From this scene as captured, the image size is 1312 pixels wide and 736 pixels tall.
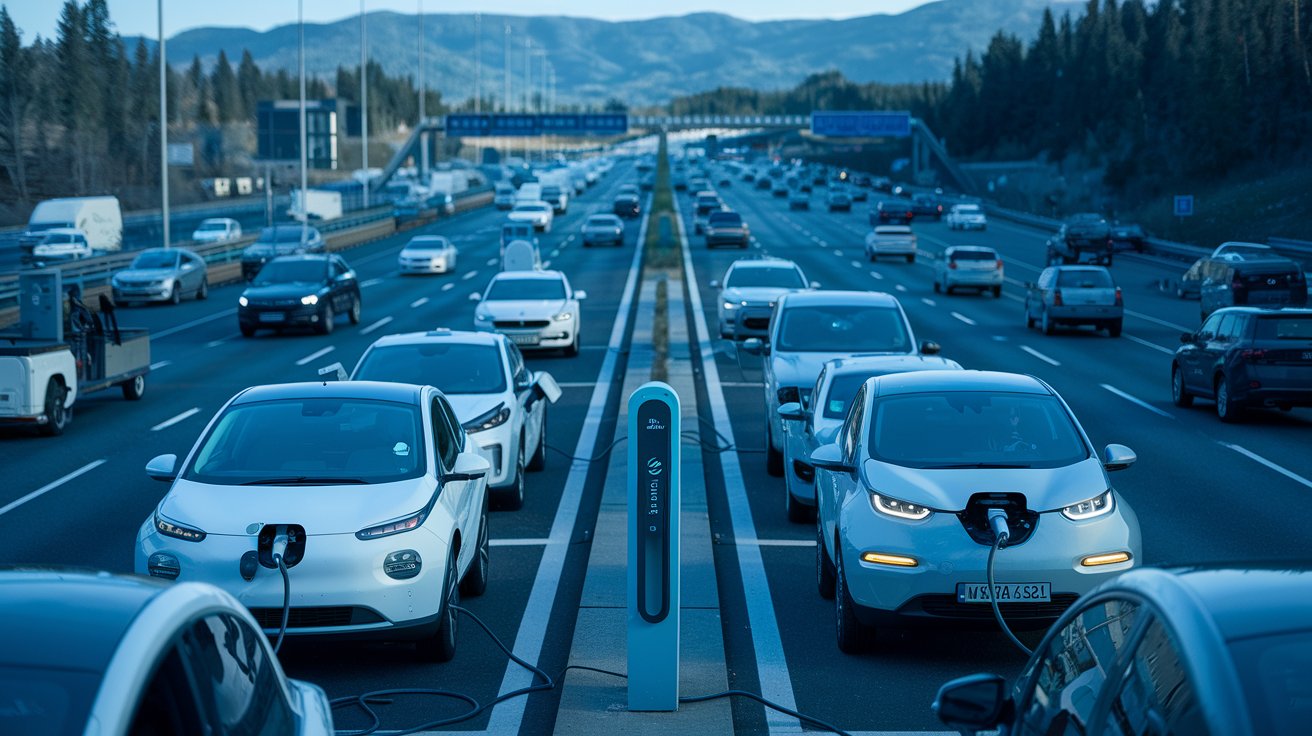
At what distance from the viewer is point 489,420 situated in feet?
45.5

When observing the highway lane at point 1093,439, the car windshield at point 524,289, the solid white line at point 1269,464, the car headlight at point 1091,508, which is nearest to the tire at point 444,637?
the highway lane at point 1093,439

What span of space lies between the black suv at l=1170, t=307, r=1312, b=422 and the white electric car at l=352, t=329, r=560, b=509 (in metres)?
9.80

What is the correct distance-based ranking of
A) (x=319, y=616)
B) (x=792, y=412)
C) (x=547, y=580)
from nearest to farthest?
1. (x=319, y=616)
2. (x=547, y=580)
3. (x=792, y=412)

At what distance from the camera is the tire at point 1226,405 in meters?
20.8

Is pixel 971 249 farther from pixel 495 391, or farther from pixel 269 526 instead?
pixel 269 526

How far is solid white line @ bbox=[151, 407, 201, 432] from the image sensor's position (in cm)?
2027

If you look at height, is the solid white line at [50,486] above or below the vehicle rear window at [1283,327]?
below

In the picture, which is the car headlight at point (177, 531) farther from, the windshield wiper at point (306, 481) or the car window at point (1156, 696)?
the car window at point (1156, 696)

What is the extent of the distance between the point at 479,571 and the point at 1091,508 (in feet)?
13.2

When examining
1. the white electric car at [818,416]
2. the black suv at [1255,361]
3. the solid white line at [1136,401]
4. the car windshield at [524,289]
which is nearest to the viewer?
the white electric car at [818,416]

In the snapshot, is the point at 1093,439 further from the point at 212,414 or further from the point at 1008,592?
the point at 212,414

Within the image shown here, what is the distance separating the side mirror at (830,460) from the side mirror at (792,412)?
286cm

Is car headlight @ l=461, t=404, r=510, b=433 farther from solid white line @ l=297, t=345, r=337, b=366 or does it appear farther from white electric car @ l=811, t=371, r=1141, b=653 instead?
solid white line @ l=297, t=345, r=337, b=366

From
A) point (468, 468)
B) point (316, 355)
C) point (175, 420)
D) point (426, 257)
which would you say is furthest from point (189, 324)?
point (468, 468)
